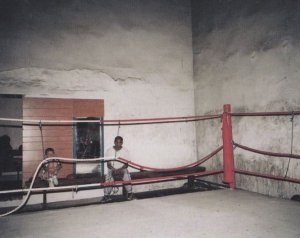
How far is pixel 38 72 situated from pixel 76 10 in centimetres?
158

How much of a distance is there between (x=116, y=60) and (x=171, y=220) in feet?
13.0

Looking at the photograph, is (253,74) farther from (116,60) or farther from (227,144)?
(116,60)

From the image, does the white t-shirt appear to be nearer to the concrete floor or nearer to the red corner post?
the concrete floor

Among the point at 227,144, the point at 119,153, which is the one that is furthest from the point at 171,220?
the point at 119,153

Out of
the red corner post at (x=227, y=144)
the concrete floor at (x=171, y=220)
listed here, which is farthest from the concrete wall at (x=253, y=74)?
the concrete floor at (x=171, y=220)

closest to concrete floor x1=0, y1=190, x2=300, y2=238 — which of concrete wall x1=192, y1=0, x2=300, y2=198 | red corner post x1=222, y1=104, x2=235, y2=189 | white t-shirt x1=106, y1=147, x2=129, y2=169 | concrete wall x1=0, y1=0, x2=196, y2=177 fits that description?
red corner post x1=222, y1=104, x2=235, y2=189

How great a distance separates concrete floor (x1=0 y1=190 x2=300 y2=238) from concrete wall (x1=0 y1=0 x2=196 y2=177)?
2.48 metres

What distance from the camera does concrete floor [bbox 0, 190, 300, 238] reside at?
2840 mm

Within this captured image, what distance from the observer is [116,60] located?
6.10m

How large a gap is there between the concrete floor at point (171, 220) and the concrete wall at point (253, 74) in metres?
1.03

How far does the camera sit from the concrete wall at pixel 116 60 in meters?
5.38

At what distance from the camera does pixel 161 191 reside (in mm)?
6281

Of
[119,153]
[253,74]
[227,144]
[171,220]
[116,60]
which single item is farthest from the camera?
[116,60]

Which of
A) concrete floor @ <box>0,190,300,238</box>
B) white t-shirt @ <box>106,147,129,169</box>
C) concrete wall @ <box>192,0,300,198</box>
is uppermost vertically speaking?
concrete wall @ <box>192,0,300,198</box>
